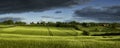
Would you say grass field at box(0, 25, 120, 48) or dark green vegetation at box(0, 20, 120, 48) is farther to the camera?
dark green vegetation at box(0, 20, 120, 48)

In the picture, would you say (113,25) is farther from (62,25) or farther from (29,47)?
(29,47)

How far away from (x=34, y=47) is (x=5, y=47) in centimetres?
124

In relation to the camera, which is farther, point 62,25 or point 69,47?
point 62,25

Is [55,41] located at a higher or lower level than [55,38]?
higher

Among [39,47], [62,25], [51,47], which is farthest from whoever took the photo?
[62,25]

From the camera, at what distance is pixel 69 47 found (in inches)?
568

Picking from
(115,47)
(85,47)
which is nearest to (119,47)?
(115,47)

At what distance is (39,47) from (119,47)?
351 centimetres

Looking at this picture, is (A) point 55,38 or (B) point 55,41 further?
(A) point 55,38

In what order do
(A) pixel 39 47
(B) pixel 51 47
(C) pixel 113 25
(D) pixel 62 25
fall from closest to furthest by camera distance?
(B) pixel 51 47, (A) pixel 39 47, (D) pixel 62 25, (C) pixel 113 25

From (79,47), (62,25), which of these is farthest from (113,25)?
(79,47)

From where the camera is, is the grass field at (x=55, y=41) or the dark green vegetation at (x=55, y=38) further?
the dark green vegetation at (x=55, y=38)

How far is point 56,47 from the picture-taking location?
13422mm

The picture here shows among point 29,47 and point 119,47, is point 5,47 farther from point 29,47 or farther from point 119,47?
point 119,47
